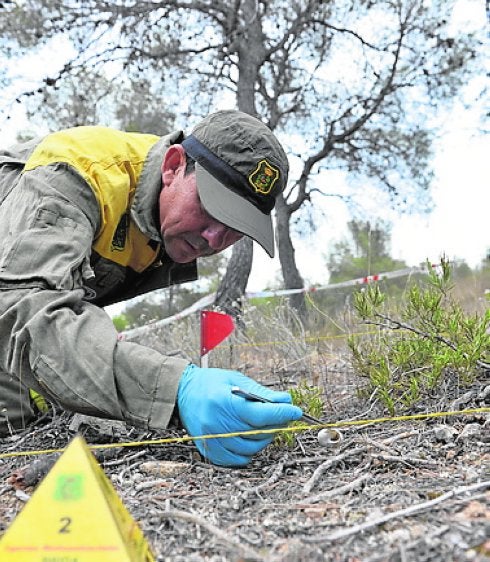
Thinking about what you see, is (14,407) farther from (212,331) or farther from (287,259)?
(287,259)

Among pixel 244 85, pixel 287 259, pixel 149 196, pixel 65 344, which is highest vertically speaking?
pixel 244 85

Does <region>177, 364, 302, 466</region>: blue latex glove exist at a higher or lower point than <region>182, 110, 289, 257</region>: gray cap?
lower

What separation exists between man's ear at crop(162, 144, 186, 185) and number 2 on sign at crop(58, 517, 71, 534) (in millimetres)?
1410

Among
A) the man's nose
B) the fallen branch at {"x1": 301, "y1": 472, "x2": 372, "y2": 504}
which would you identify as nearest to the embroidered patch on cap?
the man's nose

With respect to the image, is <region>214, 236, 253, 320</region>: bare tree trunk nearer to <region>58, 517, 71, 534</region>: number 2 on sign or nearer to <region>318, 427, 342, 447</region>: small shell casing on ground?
<region>318, 427, 342, 447</region>: small shell casing on ground

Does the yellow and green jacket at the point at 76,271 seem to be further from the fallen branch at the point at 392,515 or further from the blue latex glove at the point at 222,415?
the fallen branch at the point at 392,515

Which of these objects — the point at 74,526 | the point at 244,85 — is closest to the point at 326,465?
the point at 74,526

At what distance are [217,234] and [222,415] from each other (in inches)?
29.7

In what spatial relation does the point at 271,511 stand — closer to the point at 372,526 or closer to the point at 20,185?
the point at 372,526

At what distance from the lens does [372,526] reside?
1036mm

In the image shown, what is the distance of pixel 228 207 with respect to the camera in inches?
79.6

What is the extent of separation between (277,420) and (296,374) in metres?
1.57

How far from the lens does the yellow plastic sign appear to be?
91 centimetres

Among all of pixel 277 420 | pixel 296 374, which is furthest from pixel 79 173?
pixel 296 374
